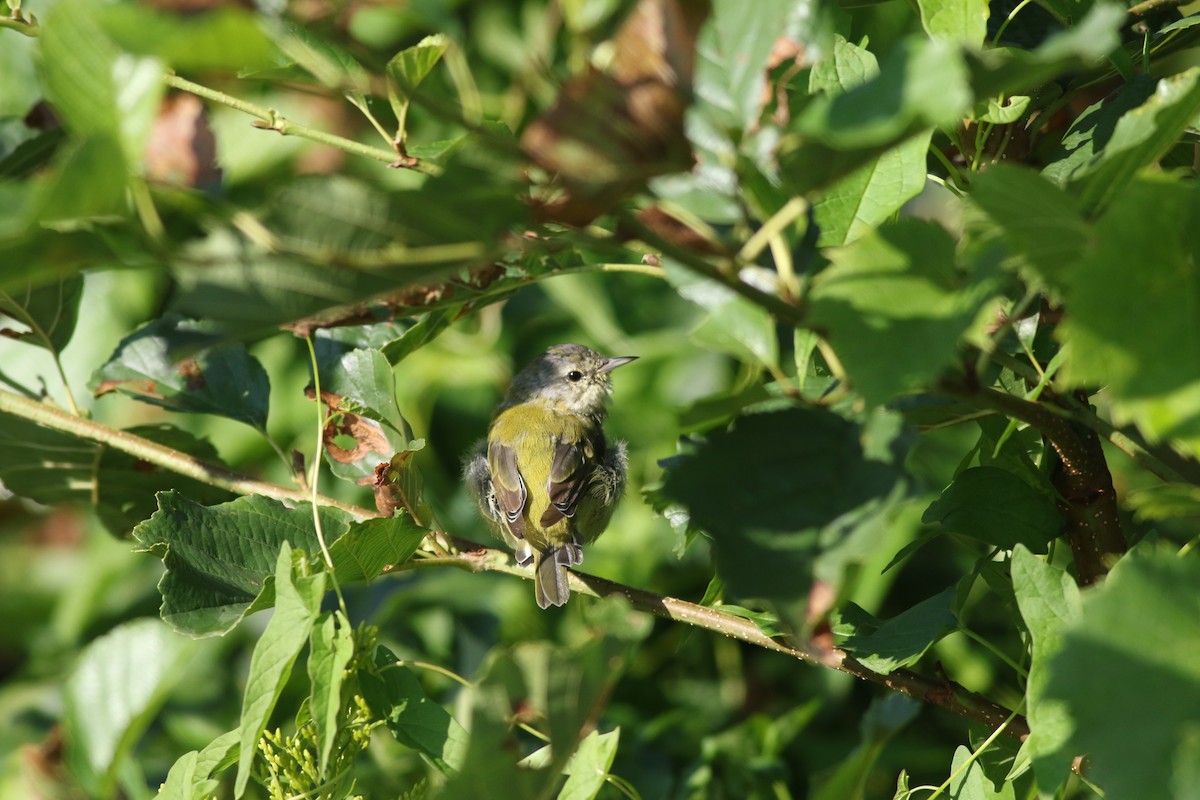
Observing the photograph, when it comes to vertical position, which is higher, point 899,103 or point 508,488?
point 899,103

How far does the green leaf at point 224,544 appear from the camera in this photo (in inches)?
71.2

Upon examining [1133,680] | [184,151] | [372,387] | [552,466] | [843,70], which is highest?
[184,151]

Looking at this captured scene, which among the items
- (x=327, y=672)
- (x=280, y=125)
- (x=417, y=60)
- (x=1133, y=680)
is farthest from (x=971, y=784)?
(x=280, y=125)

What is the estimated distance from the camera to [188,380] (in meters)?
2.28

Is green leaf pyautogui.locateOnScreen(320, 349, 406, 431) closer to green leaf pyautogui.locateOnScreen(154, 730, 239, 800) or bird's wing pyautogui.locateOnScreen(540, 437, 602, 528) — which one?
green leaf pyautogui.locateOnScreen(154, 730, 239, 800)

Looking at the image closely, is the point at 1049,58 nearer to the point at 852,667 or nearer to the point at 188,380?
the point at 852,667

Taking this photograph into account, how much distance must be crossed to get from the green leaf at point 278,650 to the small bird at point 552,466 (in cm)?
149

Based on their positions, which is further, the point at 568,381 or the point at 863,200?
the point at 568,381

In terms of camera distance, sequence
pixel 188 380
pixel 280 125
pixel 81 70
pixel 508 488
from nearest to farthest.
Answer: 1. pixel 81 70
2. pixel 280 125
3. pixel 188 380
4. pixel 508 488

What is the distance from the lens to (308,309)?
43.1 inches

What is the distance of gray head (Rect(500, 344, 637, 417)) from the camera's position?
4457 mm

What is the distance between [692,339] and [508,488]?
2486 mm

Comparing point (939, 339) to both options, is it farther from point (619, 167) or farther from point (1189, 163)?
point (1189, 163)

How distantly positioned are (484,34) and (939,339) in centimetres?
441
